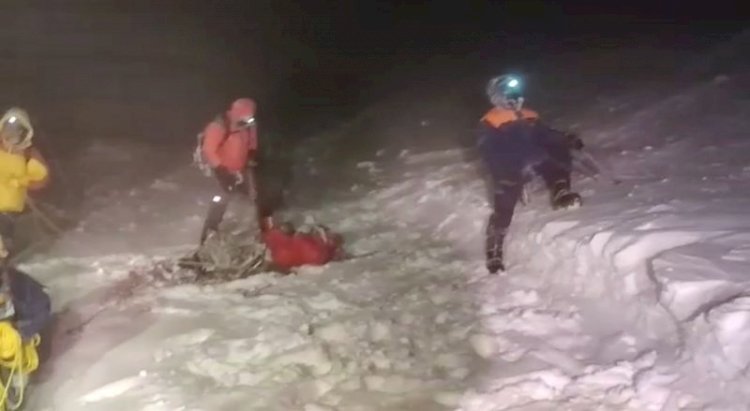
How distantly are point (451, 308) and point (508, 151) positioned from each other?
151 centimetres

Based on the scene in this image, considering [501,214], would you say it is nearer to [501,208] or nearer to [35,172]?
[501,208]

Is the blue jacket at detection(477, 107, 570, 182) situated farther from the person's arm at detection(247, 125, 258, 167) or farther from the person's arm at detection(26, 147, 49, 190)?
the person's arm at detection(26, 147, 49, 190)

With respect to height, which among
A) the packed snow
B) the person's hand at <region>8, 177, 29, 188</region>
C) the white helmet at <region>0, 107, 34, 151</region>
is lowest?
the packed snow

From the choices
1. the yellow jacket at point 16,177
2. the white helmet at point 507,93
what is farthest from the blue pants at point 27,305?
the white helmet at point 507,93

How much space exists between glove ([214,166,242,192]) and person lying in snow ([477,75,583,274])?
87.5 inches

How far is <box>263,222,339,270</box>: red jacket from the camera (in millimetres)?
9039

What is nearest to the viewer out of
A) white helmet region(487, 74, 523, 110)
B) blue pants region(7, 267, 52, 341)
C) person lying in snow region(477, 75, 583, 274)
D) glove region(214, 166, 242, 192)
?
blue pants region(7, 267, 52, 341)

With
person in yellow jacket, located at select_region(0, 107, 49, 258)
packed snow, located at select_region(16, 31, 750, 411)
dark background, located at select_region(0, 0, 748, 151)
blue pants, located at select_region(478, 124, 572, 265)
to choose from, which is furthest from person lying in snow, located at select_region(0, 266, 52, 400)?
dark background, located at select_region(0, 0, 748, 151)

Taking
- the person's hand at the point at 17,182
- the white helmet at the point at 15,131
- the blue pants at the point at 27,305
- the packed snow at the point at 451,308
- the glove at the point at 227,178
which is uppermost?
the white helmet at the point at 15,131

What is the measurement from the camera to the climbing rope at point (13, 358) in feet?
19.4

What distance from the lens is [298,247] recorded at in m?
9.08

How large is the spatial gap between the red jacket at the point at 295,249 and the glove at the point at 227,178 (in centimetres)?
57

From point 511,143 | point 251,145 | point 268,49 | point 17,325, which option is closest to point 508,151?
point 511,143

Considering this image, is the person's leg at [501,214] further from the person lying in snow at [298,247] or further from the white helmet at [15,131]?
the white helmet at [15,131]
